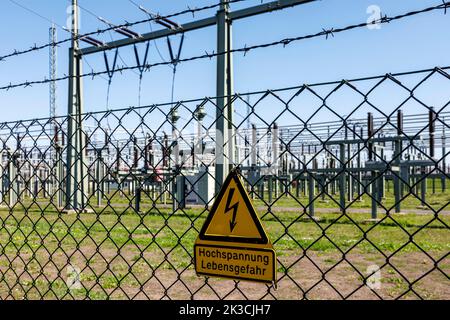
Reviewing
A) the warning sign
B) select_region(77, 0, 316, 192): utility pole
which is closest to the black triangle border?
the warning sign

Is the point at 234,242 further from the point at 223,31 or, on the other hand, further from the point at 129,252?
the point at 223,31

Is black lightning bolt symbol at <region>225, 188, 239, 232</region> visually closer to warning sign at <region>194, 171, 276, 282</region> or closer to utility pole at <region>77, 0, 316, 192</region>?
warning sign at <region>194, 171, 276, 282</region>

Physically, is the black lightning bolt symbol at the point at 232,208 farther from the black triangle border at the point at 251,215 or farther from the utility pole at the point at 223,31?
the utility pole at the point at 223,31

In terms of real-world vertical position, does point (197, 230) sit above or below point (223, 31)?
below

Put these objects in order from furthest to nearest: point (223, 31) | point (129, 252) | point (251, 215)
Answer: point (223, 31) → point (129, 252) → point (251, 215)

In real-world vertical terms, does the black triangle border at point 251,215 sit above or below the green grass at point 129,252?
above

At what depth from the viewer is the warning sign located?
1.87 meters

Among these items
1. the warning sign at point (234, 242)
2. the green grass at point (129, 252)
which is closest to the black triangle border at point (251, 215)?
the warning sign at point (234, 242)

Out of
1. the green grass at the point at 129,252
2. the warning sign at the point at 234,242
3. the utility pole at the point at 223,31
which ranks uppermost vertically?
the utility pole at the point at 223,31

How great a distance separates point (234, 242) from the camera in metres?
1.93

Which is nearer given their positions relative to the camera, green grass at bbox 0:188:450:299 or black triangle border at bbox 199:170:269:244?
black triangle border at bbox 199:170:269:244

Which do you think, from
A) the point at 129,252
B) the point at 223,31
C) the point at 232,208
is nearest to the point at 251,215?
the point at 232,208

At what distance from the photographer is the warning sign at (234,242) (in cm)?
187

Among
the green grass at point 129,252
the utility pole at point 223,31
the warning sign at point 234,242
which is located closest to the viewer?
the warning sign at point 234,242
